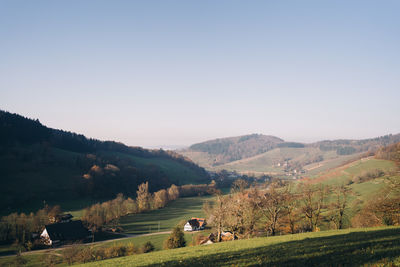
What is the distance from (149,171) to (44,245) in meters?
93.9

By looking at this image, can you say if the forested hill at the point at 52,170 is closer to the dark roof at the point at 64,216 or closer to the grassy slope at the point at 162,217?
the dark roof at the point at 64,216

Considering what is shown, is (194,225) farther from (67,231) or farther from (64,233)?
(64,233)

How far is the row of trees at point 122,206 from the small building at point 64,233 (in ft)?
15.3

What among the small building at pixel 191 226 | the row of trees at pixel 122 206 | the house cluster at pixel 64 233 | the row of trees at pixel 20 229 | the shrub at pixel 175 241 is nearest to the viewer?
the shrub at pixel 175 241

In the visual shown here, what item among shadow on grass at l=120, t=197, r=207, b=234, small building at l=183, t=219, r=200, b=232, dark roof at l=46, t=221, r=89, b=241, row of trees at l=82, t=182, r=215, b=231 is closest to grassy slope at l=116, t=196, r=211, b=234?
shadow on grass at l=120, t=197, r=207, b=234

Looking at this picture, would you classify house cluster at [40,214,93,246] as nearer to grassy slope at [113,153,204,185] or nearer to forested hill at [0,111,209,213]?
forested hill at [0,111,209,213]

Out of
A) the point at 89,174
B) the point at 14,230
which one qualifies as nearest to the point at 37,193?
the point at 89,174

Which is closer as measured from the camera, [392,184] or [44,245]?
[392,184]

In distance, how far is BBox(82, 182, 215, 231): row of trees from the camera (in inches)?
2876

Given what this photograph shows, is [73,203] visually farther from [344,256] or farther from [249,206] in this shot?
[344,256]

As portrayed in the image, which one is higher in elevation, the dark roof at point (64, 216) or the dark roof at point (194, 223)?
the dark roof at point (64, 216)

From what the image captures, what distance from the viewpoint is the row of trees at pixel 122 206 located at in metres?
73.1

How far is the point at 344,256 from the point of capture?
38.2ft

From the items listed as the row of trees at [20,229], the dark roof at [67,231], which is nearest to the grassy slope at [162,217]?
the dark roof at [67,231]
